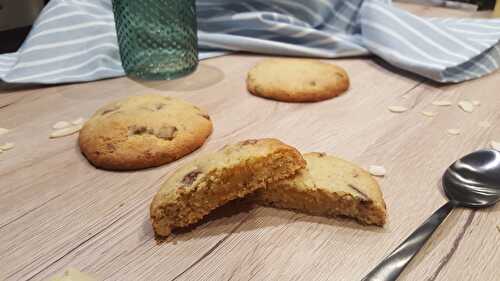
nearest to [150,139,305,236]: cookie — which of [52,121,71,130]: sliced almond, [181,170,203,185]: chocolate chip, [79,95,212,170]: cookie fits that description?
[181,170,203,185]: chocolate chip

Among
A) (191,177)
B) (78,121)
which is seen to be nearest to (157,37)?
(78,121)

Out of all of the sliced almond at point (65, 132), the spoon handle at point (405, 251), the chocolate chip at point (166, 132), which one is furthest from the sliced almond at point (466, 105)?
the sliced almond at point (65, 132)

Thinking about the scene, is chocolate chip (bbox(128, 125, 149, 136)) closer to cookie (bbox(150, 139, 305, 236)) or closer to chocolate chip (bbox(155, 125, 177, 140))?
chocolate chip (bbox(155, 125, 177, 140))

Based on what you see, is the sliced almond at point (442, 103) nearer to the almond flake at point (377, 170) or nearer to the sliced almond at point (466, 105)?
the sliced almond at point (466, 105)

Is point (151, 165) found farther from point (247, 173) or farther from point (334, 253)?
point (334, 253)

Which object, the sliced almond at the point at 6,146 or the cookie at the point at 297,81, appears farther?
the cookie at the point at 297,81

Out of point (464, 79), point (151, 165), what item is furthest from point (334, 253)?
point (464, 79)

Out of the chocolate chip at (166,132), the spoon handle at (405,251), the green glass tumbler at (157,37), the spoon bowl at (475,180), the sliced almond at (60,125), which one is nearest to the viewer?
the spoon handle at (405,251)
